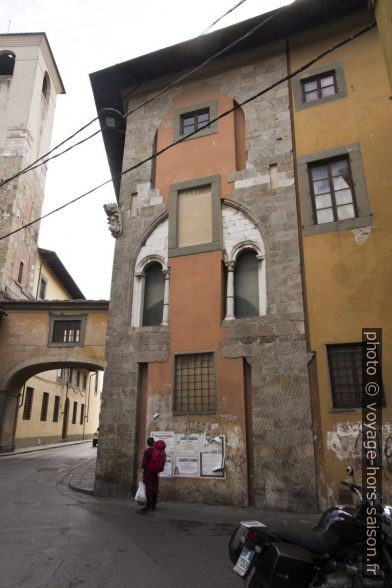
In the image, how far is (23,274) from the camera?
26.1 meters

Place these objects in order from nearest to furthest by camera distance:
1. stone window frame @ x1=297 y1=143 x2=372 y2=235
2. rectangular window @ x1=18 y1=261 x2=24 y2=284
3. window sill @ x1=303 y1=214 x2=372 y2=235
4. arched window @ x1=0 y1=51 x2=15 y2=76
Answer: window sill @ x1=303 y1=214 x2=372 y2=235 → stone window frame @ x1=297 y1=143 x2=372 y2=235 → rectangular window @ x1=18 y1=261 x2=24 y2=284 → arched window @ x1=0 y1=51 x2=15 y2=76

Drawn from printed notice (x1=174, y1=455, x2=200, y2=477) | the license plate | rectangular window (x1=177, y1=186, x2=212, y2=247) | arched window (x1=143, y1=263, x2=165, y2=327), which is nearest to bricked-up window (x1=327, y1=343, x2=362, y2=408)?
printed notice (x1=174, y1=455, x2=200, y2=477)

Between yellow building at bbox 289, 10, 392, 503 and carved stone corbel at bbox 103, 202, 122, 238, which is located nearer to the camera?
yellow building at bbox 289, 10, 392, 503

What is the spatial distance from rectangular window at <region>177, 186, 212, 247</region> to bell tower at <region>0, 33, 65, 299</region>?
1438cm

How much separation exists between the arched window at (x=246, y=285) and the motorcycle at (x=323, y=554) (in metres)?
6.86

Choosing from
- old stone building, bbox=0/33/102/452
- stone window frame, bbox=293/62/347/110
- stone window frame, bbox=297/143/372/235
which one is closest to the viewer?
stone window frame, bbox=297/143/372/235

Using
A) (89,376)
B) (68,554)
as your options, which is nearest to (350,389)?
(68,554)

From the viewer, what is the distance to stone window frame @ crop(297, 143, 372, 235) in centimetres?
1002

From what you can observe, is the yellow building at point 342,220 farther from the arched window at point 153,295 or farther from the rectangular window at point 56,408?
the rectangular window at point 56,408

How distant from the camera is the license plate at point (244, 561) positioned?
370 cm

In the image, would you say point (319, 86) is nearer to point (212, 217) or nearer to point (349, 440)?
point (212, 217)

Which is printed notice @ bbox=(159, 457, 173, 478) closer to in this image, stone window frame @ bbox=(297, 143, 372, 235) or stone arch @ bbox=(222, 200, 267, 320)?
stone arch @ bbox=(222, 200, 267, 320)

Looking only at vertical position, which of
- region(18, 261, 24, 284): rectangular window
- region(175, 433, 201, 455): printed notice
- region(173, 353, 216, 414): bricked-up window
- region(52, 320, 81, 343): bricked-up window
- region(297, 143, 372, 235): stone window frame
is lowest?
region(175, 433, 201, 455): printed notice

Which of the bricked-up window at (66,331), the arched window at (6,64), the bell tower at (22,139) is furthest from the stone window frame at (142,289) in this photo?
the arched window at (6,64)
